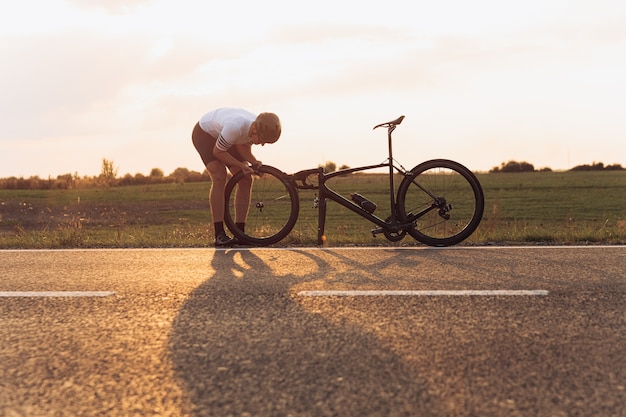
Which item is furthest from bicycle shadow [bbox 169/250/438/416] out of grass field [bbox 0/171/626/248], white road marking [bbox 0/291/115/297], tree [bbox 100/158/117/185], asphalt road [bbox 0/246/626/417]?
tree [bbox 100/158/117/185]

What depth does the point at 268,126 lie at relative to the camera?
7398 mm

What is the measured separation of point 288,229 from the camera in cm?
771

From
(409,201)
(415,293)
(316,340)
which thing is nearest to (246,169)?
(409,201)

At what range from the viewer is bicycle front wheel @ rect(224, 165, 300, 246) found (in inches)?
304

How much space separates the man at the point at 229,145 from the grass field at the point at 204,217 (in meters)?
0.51

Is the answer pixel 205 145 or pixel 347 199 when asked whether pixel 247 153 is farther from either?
pixel 347 199

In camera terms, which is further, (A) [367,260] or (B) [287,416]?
(A) [367,260]

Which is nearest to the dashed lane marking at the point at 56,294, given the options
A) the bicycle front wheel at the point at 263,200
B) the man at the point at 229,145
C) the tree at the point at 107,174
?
the man at the point at 229,145

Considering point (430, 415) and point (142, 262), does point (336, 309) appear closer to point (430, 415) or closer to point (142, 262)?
point (430, 415)

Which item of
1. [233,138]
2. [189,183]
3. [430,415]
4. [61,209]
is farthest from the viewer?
[189,183]

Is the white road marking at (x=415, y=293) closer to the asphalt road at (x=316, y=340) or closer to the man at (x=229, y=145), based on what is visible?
the asphalt road at (x=316, y=340)

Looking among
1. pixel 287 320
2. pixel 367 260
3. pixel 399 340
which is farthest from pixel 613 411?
pixel 367 260

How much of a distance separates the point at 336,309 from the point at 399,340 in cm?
74

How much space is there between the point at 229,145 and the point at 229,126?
0.69 ft
